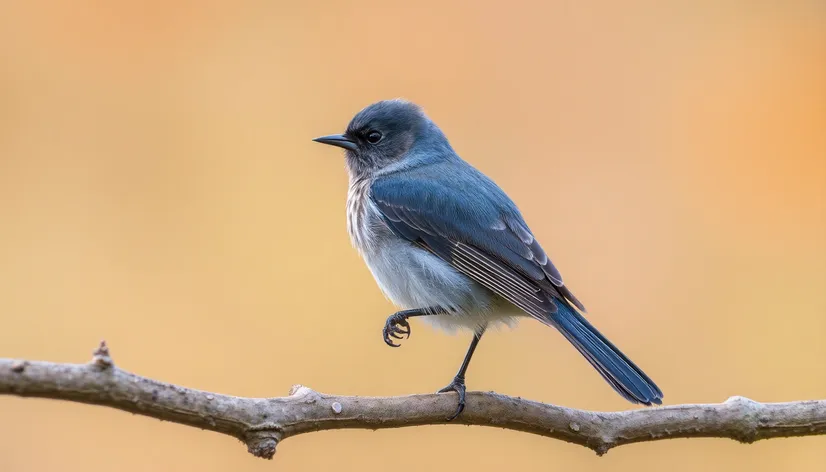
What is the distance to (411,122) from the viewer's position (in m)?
4.06

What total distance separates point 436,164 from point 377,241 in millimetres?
566

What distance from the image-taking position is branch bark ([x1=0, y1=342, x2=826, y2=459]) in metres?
1.97

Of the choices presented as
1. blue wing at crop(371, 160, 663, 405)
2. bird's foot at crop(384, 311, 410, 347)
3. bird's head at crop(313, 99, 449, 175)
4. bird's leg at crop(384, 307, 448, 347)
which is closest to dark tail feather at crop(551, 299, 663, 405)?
blue wing at crop(371, 160, 663, 405)

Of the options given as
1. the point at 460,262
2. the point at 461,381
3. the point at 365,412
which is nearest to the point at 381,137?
the point at 460,262

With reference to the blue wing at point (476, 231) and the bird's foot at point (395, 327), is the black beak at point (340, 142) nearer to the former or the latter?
the blue wing at point (476, 231)

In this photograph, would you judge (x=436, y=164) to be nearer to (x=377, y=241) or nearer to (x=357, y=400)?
(x=377, y=241)

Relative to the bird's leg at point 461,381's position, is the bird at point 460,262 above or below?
above

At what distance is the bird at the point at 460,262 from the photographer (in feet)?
10.1

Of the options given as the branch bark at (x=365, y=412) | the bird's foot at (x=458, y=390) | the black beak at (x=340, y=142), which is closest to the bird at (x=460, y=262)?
the bird's foot at (x=458, y=390)

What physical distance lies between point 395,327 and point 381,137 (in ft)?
3.65

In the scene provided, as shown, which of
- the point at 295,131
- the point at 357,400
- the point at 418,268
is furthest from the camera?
the point at 295,131

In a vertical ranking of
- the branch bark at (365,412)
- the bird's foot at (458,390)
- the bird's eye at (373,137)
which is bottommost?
the branch bark at (365,412)

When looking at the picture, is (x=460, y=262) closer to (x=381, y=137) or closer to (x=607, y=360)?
(x=607, y=360)

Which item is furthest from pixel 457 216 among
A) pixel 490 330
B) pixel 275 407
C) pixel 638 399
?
pixel 275 407
